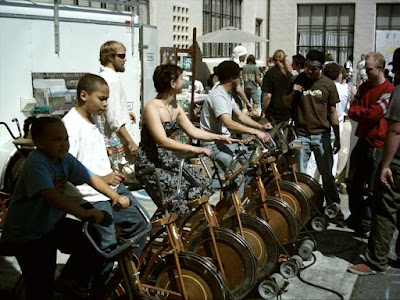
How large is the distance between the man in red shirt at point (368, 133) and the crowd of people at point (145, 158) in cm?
1

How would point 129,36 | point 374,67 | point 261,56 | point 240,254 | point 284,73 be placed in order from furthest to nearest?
point 261,56, point 284,73, point 129,36, point 374,67, point 240,254

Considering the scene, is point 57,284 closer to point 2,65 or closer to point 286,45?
point 2,65

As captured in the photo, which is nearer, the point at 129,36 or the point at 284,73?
the point at 129,36

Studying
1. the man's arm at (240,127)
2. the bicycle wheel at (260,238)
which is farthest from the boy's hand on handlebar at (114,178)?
the man's arm at (240,127)

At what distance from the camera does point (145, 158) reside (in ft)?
16.2

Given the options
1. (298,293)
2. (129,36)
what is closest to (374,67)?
(298,293)

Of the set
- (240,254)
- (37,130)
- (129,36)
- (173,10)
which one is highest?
(173,10)

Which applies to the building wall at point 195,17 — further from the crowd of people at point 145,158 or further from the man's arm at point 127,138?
the man's arm at point 127,138

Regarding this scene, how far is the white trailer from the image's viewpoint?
21.6 feet

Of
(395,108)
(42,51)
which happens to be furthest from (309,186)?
(42,51)

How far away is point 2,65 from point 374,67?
3963 millimetres

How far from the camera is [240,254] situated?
4.54 metres

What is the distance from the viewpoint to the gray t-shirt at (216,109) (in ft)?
19.6

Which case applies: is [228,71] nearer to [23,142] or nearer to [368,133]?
[368,133]
